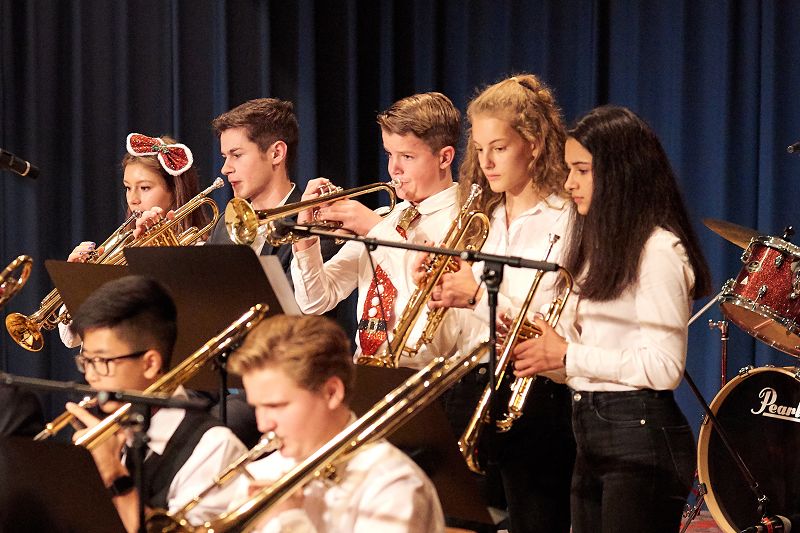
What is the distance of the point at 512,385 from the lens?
3.03 metres

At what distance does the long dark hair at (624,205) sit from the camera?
2713 millimetres

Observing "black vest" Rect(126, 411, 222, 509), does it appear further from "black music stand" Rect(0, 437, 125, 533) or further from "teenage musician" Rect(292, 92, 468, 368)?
"teenage musician" Rect(292, 92, 468, 368)

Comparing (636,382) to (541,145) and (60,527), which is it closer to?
→ (541,145)

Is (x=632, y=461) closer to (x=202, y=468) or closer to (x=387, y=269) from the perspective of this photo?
(x=202, y=468)

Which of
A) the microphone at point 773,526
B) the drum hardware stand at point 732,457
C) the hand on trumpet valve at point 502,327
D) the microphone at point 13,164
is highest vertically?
the microphone at point 13,164

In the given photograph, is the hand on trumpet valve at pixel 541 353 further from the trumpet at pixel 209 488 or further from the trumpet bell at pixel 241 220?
the trumpet bell at pixel 241 220

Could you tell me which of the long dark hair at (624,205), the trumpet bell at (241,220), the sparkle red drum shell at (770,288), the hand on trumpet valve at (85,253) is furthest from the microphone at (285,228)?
the sparkle red drum shell at (770,288)

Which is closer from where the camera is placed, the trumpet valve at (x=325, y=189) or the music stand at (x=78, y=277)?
the music stand at (x=78, y=277)

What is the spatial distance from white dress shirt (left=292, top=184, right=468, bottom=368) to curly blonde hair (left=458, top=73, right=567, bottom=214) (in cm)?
20

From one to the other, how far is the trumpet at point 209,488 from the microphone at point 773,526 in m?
2.86

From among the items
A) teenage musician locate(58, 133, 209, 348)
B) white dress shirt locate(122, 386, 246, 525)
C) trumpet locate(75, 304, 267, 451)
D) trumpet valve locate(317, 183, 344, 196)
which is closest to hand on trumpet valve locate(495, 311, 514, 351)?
trumpet locate(75, 304, 267, 451)

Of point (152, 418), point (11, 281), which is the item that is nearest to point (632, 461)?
point (152, 418)

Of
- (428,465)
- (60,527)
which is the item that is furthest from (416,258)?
(60,527)

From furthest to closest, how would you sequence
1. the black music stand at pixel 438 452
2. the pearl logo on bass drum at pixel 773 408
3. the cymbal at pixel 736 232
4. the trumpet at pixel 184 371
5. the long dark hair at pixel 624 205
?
the pearl logo on bass drum at pixel 773 408
the cymbal at pixel 736 232
the long dark hair at pixel 624 205
the black music stand at pixel 438 452
the trumpet at pixel 184 371
